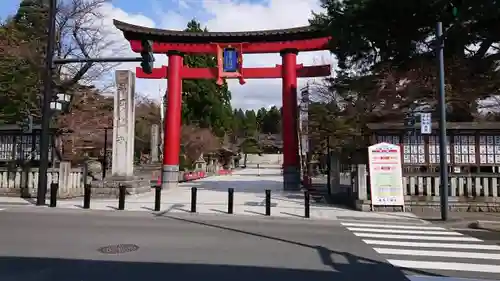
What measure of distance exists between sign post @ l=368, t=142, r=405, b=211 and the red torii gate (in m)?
10.0

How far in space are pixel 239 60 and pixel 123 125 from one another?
8.69 meters

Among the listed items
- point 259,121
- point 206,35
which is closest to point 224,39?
point 206,35

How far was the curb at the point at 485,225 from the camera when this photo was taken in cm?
1162

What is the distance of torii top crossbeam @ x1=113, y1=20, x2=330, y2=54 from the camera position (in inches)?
982

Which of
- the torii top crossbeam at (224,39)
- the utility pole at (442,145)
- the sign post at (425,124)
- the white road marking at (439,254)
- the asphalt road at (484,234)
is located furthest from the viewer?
the torii top crossbeam at (224,39)

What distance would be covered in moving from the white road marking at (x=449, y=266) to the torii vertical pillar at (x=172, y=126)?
19600mm

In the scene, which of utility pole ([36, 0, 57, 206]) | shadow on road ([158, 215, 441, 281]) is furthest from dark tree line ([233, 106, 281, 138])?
shadow on road ([158, 215, 441, 281])

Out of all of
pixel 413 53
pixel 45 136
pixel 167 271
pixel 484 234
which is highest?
pixel 413 53

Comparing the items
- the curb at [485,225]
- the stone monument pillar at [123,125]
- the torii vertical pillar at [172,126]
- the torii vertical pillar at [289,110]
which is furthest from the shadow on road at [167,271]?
the torii vertical pillar at [172,126]

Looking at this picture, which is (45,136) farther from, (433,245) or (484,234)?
(484,234)

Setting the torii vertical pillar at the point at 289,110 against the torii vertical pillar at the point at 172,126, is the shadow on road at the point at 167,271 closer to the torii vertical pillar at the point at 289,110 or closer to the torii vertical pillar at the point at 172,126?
the torii vertical pillar at the point at 289,110

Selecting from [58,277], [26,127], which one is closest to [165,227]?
[58,277]

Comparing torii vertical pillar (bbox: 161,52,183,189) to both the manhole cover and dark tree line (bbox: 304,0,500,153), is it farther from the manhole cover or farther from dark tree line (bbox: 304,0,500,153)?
the manhole cover

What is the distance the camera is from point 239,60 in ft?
83.9
